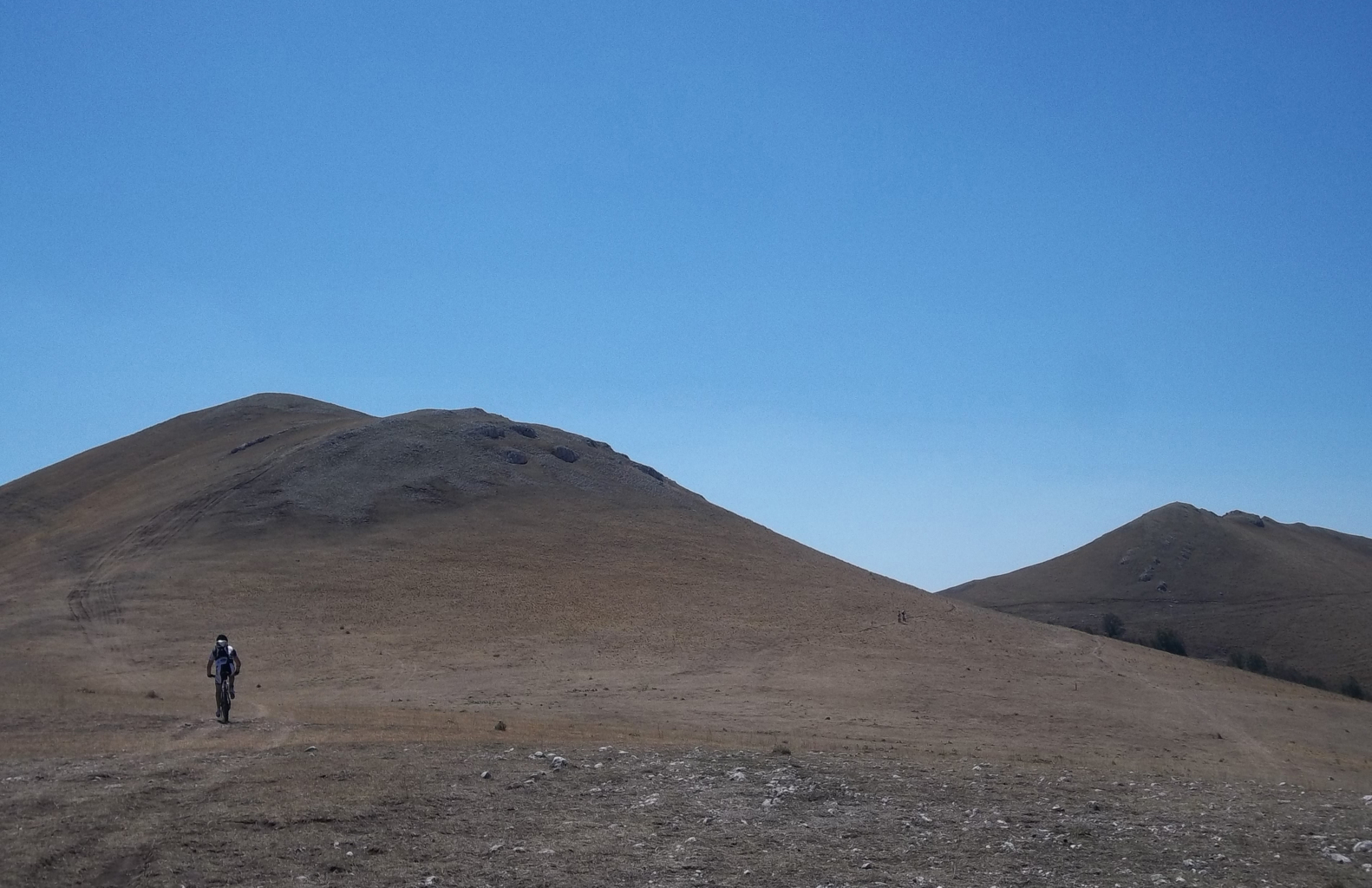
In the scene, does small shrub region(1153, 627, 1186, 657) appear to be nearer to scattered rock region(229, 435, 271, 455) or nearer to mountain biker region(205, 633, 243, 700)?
scattered rock region(229, 435, 271, 455)

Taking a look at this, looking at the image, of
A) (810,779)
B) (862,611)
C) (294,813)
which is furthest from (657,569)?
(294,813)

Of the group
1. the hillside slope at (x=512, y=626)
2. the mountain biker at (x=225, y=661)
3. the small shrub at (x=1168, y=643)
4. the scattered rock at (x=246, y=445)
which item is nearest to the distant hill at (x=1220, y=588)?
the small shrub at (x=1168, y=643)

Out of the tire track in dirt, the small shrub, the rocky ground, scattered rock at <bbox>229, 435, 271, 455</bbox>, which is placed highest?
scattered rock at <bbox>229, 435, 271, 455</bbox>

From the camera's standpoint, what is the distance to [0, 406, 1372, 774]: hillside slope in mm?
25328

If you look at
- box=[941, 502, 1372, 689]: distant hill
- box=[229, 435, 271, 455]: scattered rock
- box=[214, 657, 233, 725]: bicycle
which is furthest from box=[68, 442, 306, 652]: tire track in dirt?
box=[941, 502, 1372, 689]: distant hill

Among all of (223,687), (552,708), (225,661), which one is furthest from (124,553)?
(223,687)

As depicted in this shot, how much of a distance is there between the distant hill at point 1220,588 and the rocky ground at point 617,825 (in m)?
61.2

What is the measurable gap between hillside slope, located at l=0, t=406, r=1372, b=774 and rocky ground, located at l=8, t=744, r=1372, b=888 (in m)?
4.69

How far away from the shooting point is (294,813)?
37.9 ft

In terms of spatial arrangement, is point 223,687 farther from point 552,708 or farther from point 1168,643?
point 1168,643

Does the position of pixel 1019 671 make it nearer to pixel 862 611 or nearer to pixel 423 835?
pixel 862 611

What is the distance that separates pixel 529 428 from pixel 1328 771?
60.4 m

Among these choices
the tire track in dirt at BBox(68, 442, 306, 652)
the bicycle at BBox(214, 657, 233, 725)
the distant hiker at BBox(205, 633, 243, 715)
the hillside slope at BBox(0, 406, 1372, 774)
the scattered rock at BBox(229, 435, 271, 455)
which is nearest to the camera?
the bicycle at BBox(214, 657, 233, 725)

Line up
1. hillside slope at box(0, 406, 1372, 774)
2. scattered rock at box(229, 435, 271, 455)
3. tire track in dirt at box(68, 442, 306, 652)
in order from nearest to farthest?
hillside slope at box(0, 406, 1372, 774) → tire track in dirt at box(68, 442, 306, 652) → scattered rock at box(229, 435, 271, 455)
